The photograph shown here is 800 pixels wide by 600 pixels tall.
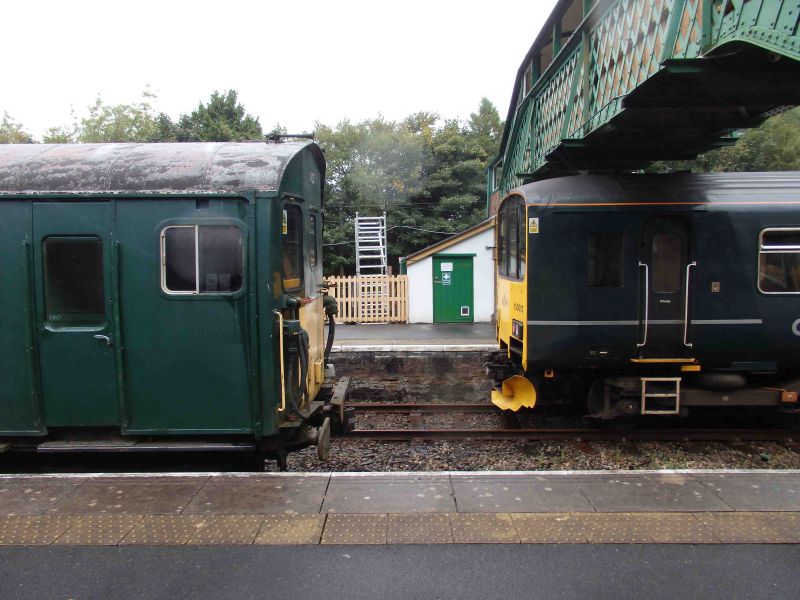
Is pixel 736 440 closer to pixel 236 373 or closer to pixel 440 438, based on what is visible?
pixel 440 438

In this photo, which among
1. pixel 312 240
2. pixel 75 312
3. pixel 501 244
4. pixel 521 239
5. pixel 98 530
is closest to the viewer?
pixel 98 530

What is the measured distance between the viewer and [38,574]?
3.42 metres

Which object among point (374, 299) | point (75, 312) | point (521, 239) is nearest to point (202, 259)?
point (75, 312)

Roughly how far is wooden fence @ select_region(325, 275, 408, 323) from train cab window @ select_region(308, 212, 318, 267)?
10.6 m

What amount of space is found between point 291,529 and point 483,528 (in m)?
1.35

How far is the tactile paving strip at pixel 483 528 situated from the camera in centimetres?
379

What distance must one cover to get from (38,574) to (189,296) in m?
2.24

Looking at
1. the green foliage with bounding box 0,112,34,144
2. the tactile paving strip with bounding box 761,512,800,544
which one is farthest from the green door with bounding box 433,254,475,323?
the green foliage with bounding box 0,112,34,144

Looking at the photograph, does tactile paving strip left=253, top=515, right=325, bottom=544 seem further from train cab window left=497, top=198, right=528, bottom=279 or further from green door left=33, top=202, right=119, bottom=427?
train cab window left=497, top=198, right=528, bottom=279

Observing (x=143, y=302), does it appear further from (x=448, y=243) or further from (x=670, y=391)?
(x=448, y=243)

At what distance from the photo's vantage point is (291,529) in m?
3.93

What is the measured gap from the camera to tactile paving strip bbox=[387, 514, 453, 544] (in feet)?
12.5

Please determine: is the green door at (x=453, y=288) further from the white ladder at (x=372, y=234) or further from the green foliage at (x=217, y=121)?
the green foliage at (x=217, y=121)

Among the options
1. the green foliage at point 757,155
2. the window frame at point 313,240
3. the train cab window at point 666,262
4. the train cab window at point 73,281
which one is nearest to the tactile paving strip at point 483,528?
the window frame at point 313,240
